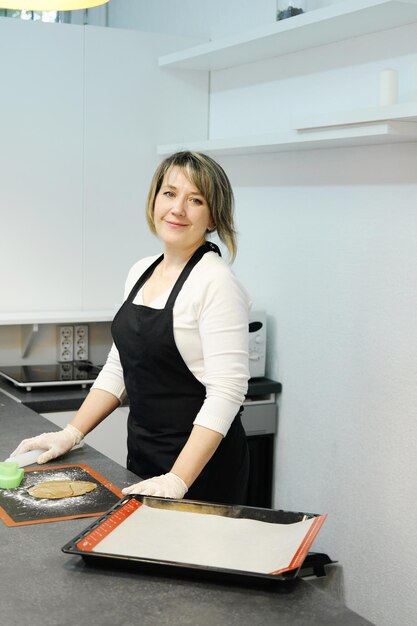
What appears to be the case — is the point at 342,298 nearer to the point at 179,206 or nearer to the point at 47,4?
the point at 179,206

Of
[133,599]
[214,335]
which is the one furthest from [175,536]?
[214,335]

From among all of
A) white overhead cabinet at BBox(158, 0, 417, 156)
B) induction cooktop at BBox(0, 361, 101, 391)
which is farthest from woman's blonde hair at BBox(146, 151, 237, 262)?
induction cooktop at BBox(0, 361, 101, 391)

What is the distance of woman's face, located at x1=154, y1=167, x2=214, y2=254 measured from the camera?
2.03 m

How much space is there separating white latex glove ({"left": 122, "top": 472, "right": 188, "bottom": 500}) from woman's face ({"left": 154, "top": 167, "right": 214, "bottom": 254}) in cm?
56

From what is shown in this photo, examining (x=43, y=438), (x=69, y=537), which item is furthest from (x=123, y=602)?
(x=43, y=438)

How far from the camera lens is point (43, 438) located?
80.4 inches

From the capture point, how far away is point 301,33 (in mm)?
2717

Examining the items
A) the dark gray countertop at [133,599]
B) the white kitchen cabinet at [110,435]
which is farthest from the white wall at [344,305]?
the dark gray countertop at [133,599]

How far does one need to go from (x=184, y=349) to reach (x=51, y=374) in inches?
53.9

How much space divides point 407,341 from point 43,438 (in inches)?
43.8

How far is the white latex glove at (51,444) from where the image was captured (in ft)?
6.58

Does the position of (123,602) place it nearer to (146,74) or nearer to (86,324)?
(86,324)

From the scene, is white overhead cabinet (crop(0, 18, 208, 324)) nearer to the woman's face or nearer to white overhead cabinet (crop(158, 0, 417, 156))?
white overhead cabinet (crop(158, 0, 417, 156))

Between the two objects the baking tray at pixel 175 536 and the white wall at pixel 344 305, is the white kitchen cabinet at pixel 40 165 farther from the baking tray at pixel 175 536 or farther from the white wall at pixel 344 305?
the baking tray at pixel 175 536
